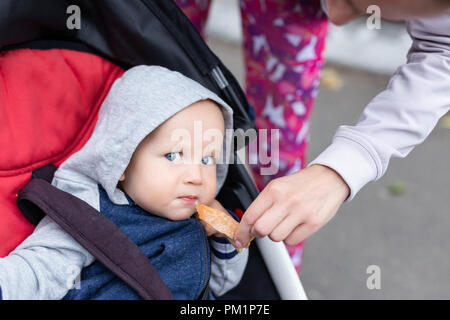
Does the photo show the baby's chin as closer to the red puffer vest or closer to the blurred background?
the red puffer vest

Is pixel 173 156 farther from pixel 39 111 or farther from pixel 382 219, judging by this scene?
pixel 382 219

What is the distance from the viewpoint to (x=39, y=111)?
1.03 metres

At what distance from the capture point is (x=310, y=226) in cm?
82

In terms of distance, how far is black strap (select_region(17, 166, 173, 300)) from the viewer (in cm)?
85

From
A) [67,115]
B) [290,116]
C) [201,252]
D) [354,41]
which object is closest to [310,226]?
[201,252]

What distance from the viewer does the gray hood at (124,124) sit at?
3.14ft

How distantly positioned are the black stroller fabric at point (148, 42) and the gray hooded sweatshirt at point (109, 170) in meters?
0.05

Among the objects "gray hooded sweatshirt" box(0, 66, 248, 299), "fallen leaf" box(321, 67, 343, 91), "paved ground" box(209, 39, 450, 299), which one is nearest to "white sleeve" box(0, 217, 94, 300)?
"gray hooded sweatshirt" box(0, 66, 248, 299)

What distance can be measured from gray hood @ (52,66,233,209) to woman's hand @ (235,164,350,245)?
0.85 feet

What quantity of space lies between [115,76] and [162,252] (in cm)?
42

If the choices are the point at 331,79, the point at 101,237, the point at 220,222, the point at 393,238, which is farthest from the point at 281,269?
the point at 331,79

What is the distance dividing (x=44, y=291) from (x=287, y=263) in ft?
1.54

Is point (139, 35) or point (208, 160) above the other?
point (139, 35)

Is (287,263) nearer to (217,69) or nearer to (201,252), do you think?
(201,252)
